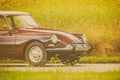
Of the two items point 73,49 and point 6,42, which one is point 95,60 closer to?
point 73,49

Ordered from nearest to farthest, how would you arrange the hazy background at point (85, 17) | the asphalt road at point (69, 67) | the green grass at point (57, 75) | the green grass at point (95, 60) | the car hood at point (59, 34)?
1. the green grass at point (57, 75)
2. the asphalt road at point (69, 67)
3. the car hood at point (59, 34)
4. the green grass at point (95, 60)
5. the hazy background at point (85, 17)

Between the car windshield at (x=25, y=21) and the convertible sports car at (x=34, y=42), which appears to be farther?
the car windshield at (x=25, y=21)

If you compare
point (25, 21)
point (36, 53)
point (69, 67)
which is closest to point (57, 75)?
point (69, 67)

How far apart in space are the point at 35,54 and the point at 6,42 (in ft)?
1.33

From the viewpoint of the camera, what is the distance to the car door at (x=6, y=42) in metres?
8.92

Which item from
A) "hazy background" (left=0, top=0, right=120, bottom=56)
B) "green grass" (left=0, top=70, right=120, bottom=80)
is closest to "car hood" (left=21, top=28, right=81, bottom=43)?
"hazy background" (left=0, top=0, right=120, bottom=56)

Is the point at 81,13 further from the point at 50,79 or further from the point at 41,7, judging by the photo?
the point at 50,79

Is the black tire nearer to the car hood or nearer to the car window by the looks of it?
the car hood

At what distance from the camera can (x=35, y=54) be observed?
29.1 feet

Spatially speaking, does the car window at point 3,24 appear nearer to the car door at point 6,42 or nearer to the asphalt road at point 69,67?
the car door at point 6,42

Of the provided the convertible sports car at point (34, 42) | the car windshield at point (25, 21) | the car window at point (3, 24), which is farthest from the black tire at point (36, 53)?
the car window at point (3, 24)

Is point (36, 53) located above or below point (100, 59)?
above

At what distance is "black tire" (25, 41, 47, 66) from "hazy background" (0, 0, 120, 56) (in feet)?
1.00

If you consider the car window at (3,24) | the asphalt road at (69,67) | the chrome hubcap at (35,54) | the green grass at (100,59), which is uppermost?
the car window at (3,24)
